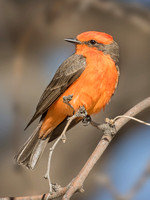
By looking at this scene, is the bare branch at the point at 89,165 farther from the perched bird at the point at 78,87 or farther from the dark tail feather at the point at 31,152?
the dark tail feather at the point at 31,152

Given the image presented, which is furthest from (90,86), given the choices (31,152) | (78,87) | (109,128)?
(109,128)

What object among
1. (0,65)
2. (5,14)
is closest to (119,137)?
(0,65)

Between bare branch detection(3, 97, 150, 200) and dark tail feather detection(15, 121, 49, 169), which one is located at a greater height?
bare branch detection(3, 97, 150, 200)

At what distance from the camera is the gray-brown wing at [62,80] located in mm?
4984

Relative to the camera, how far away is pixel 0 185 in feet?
20.2

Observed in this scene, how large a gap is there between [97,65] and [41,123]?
0.99m

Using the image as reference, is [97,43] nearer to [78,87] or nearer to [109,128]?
[78,87]

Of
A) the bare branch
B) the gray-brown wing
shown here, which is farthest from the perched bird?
the bare branch

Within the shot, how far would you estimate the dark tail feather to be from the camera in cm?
498

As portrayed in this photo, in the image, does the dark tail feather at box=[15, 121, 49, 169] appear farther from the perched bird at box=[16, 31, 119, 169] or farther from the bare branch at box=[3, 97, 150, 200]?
the bare branch at box=[3, 97, 150, 200]

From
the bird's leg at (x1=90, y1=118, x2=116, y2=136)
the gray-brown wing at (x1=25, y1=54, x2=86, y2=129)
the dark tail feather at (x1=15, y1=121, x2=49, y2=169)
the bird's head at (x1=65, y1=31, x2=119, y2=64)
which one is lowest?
the dark tail feather at (x1=15, y1=121, x2=49, y2=169)

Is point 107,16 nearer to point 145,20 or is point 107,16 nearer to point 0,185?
point 145,20

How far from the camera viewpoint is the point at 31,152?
5.14m

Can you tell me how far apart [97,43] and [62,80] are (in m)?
0.61
